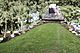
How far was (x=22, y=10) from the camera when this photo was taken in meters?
39.0

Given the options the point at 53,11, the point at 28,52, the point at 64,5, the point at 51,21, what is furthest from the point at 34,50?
the point at 64,5

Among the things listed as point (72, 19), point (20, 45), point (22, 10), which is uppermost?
point (20, 45)

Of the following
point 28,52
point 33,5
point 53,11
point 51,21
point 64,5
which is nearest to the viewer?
point 28,52

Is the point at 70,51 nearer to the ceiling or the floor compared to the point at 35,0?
nearer to the ceiling

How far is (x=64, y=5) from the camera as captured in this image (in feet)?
151

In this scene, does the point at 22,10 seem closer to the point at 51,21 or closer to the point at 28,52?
the point at 51,21

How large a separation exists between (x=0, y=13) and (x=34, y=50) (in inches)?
1016

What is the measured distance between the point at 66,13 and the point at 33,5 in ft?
20.7

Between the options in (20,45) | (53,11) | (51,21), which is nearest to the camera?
(20,45)

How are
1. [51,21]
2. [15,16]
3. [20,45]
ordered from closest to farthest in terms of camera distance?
[20,45] < [51,21] < [15,16]

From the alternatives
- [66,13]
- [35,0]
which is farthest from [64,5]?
[35,0]

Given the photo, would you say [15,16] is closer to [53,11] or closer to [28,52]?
[53,11]

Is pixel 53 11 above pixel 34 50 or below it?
below

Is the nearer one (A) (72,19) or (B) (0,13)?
(B) (0,13)
